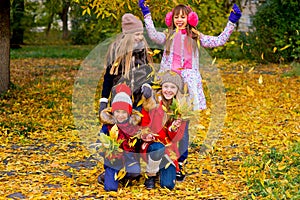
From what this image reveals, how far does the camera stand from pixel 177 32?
5477 millimetres

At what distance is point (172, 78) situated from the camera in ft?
17.1

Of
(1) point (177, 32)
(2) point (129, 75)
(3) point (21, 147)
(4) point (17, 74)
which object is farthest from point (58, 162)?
(4) point (17, 74)

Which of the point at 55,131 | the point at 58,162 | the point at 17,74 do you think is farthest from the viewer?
the point at 17,74

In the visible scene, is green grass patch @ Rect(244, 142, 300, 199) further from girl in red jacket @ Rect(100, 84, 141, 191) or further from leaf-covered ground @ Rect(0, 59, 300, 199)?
girl in red jacket @ Rect(100, 84, 141, 191)

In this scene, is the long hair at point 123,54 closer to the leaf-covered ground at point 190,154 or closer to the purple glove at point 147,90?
the purple glove at point 147,90

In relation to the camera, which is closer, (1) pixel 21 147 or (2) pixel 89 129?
(1) pixel 21 147

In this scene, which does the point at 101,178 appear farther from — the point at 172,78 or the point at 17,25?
the point at 17,25

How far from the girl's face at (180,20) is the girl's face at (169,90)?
0.64 meters

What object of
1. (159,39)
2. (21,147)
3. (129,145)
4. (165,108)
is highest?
(159,39)

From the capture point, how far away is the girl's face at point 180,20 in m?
5.41

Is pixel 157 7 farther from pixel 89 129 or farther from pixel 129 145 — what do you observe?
pixel 129 145

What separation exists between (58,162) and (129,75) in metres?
1.51

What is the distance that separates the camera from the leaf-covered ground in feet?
16.8

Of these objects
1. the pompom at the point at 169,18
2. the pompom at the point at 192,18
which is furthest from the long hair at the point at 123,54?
the pompom at the point at 192,18
